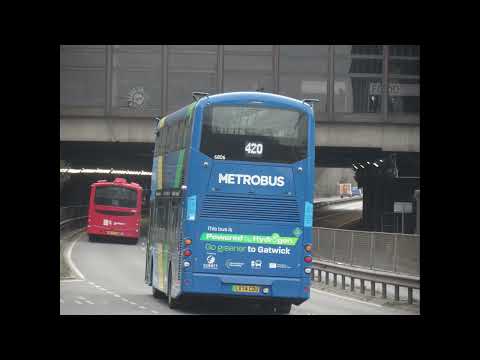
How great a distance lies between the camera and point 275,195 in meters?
20.8

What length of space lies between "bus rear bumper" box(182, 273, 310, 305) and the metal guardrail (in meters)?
5.69

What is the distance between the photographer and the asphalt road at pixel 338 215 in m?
78.9

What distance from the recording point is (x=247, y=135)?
2067 centimetres

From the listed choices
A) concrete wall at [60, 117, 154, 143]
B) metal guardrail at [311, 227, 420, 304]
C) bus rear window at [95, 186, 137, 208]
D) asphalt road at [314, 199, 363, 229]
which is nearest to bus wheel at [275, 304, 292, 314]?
metal guardrail at [311, 227, 420, 304]

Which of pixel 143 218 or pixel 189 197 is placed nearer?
pixel 189 197

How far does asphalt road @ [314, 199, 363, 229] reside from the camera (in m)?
78.9

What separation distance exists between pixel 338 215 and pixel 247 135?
7315 cm

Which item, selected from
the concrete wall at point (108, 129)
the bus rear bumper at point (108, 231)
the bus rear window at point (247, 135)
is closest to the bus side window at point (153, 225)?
the bus rear window at point (247, 135)

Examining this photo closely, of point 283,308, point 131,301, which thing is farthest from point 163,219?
point 283,308

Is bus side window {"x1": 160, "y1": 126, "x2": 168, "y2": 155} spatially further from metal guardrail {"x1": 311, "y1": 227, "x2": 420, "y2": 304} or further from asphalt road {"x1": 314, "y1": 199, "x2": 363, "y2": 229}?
asphalt road {"x1": 314, "y1": 199, "x2": 363, "y2": 229}
